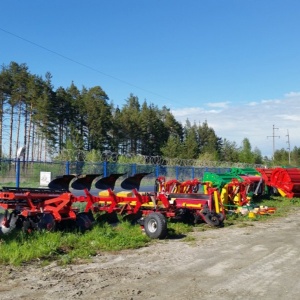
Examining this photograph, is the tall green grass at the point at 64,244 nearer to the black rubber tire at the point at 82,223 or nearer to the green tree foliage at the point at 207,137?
the black rubber tire at the point at 82,223

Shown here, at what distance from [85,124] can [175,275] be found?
2317 inches

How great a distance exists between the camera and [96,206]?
39.1 ft

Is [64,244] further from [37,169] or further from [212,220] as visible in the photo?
[37,169]

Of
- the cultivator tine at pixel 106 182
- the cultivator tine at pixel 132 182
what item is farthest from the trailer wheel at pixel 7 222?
the cultivator tine at pixel 132 182

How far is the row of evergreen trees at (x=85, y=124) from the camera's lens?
2019 inches

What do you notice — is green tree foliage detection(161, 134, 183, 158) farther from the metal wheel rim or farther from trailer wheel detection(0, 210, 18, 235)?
trailer wheel detection(0, 210, 18, 235)

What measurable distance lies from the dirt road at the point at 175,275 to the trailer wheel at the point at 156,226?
431mm

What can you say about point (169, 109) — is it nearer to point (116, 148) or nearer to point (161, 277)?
point (116, 148)

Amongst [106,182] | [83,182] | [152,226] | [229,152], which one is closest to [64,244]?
Result: [152,226]

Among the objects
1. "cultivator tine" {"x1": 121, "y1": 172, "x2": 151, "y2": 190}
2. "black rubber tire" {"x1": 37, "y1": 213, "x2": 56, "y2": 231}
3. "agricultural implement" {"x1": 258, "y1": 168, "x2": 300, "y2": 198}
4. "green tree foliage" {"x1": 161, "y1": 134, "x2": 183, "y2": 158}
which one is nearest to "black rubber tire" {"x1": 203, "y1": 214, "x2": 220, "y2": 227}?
"cultivator tine" {"x1": 121, "y1": 172, "x2": 151, "y2": 190}

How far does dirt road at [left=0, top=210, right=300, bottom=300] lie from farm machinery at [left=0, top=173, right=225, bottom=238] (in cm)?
191

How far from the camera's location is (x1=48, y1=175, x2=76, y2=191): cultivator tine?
11690mm

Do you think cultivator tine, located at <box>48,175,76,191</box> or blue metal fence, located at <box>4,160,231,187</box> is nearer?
cultivator tine, located at <box>48,175,76,191</box>

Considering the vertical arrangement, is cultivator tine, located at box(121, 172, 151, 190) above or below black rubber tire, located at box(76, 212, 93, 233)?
above
